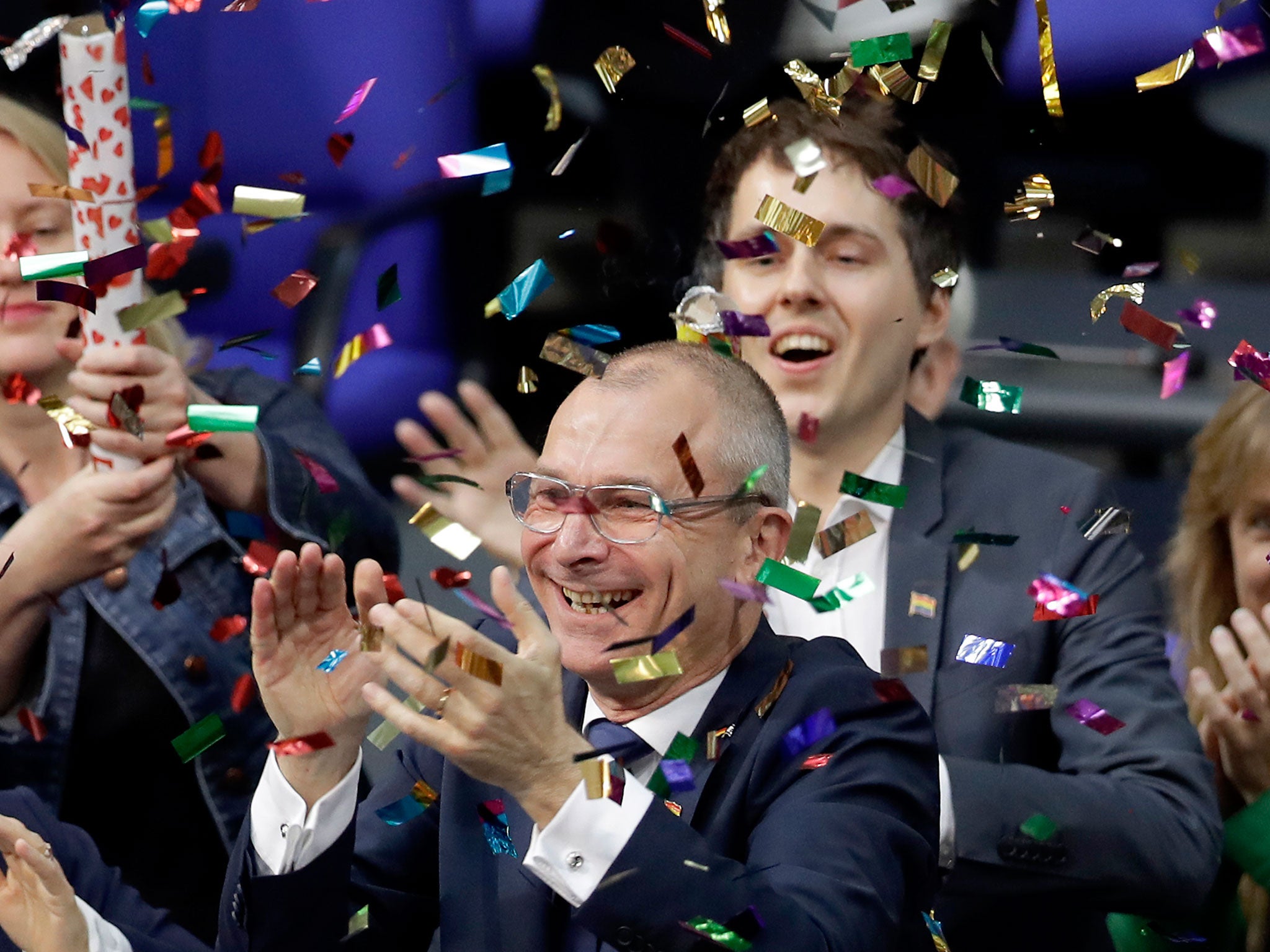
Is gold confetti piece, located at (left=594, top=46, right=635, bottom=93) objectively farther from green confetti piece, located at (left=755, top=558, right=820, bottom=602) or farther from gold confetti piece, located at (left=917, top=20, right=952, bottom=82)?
green confetti piece, located at (left=755, top=558, right=820, bottom=602)

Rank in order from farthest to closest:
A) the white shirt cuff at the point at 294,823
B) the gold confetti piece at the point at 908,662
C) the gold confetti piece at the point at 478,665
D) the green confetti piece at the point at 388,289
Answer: the green confetti piece at the point at 388,289 → the gold confetti piece at the point at 908,662 → the white shirt cuff at the point at 294,823 → the gold confetti piece at the point at 478,665

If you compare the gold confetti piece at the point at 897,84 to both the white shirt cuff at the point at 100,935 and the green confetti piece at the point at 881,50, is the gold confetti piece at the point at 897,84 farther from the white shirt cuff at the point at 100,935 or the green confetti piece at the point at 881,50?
the white shirt cuff at the point at 100,935

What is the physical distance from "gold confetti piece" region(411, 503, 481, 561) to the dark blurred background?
60 millimetres

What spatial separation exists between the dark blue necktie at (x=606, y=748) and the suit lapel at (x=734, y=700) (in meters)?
0.06

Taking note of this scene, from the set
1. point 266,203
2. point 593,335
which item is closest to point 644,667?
point 593,335

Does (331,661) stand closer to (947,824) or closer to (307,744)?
(307,744)

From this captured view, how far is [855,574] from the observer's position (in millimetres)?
2309

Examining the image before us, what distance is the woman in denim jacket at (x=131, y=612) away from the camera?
2.36 m

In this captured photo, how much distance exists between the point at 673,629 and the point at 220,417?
33.6 inches

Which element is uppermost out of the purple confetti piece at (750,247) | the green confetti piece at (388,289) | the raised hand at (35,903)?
the green confetti piece at (388,289)

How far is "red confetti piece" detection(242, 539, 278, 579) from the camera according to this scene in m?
2.35

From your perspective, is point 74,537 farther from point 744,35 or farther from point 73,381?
point 744,35

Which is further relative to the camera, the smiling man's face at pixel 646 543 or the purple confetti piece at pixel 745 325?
the purple confetti piece at pixel 745 325

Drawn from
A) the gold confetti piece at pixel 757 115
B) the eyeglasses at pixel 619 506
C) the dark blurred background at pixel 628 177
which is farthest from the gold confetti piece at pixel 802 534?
the gold confetti piece at pixel 757 115
